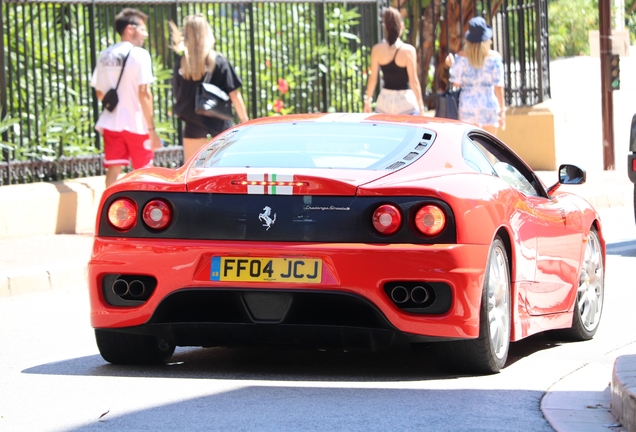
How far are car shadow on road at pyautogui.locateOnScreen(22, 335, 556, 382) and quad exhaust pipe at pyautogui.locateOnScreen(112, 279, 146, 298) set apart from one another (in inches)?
15.6

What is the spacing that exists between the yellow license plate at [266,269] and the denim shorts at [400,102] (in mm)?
9060

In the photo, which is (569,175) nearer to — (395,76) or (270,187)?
(270,187)

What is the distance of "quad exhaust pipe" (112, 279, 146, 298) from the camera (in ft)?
20.6

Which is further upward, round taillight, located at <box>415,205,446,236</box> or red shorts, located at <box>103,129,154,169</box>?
red shorts, located at <box>103,129,154,169</box>

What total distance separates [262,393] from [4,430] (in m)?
1.14

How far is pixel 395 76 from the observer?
15016 millimetres

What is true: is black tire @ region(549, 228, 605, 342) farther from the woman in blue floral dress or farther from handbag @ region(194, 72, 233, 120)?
the woman in blue floral dress

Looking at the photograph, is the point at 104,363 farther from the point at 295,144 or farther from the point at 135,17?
the point at 135,17

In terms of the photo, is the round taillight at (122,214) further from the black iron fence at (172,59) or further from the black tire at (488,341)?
the black iron fence at (172,59)

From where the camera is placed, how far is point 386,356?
700 centimetres

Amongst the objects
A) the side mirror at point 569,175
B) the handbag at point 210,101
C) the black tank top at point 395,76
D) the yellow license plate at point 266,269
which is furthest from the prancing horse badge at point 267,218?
the black tank top at point 395,76

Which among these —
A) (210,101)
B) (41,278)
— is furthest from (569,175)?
(210,101)

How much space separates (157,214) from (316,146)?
0.91 meters

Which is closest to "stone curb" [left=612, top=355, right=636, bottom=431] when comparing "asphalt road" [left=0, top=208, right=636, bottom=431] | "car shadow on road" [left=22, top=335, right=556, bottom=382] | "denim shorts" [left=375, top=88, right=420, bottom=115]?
"asphalt road" [left=0, top=208, right=636, bottom=431]
